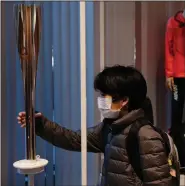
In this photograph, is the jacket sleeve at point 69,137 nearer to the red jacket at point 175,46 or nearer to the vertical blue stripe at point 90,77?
the vertical blue stripe at point 90,77

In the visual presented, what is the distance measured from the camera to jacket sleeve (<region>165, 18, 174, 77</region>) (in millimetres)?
2521

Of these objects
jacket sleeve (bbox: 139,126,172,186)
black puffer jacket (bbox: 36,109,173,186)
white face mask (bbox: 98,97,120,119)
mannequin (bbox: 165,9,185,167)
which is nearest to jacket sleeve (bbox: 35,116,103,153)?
black puffer jacket (bbox: 36,109,173,186)

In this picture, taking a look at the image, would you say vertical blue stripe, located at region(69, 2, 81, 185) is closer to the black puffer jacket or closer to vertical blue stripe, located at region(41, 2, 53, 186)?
vertical blue stripe, located at region(41, 2, 53, 186)

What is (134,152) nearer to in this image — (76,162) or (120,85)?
(120,85)

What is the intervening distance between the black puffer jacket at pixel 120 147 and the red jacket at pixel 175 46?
1076 mm

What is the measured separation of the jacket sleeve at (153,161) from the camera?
132cm

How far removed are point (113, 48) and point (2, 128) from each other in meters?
0.94

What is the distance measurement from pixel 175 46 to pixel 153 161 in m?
1.37

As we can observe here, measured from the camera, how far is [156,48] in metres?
2.71

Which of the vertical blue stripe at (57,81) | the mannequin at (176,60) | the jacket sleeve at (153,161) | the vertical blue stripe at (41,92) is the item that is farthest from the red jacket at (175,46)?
the jacket sleeve at (153,161)

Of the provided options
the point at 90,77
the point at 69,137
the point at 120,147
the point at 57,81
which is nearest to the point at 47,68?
the point at 57,81

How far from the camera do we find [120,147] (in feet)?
4.65

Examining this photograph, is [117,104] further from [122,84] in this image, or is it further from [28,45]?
[28,45]

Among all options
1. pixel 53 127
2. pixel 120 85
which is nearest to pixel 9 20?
pixel 53 127
